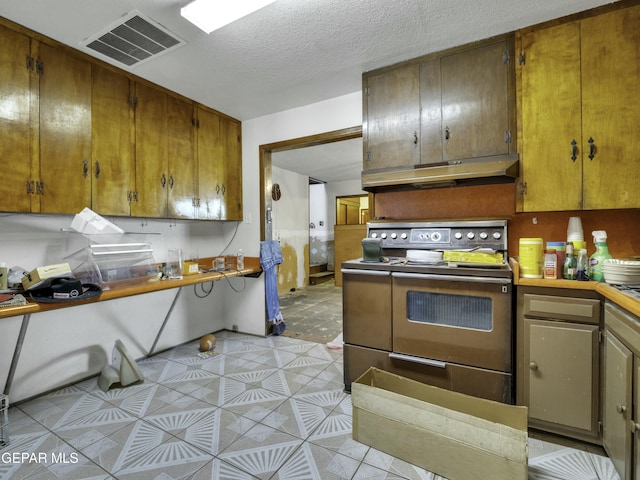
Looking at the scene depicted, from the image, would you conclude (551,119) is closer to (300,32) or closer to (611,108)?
(611,108)

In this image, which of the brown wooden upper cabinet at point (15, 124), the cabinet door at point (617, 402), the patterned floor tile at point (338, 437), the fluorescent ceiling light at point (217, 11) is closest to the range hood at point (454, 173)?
the cabinet door at point (617, 402)

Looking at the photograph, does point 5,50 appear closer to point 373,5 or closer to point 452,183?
point 373,5

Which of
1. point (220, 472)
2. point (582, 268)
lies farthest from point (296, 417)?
point (582, 268)

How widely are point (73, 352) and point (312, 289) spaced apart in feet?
14.3

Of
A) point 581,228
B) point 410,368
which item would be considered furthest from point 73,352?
point 581,228

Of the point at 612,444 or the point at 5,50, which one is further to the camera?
the point at 5,50

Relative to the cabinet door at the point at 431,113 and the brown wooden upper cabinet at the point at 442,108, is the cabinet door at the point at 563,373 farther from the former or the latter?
the cabinet door at the point at 431,113

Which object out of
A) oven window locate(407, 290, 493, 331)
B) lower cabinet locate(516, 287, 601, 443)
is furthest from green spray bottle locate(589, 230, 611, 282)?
oven window locate(407, 290, 493, 331)

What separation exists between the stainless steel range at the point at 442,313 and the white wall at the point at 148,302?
4.97ft

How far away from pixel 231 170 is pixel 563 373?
3.38m

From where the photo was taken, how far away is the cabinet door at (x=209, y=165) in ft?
10.6

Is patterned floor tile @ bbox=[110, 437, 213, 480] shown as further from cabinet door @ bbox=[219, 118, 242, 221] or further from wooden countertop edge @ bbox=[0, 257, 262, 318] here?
cabinet door @ bbox=[219, 118, 242, 221]

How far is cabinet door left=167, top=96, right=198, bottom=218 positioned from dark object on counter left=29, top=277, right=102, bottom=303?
117 centimetres

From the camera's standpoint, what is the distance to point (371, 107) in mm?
2625
